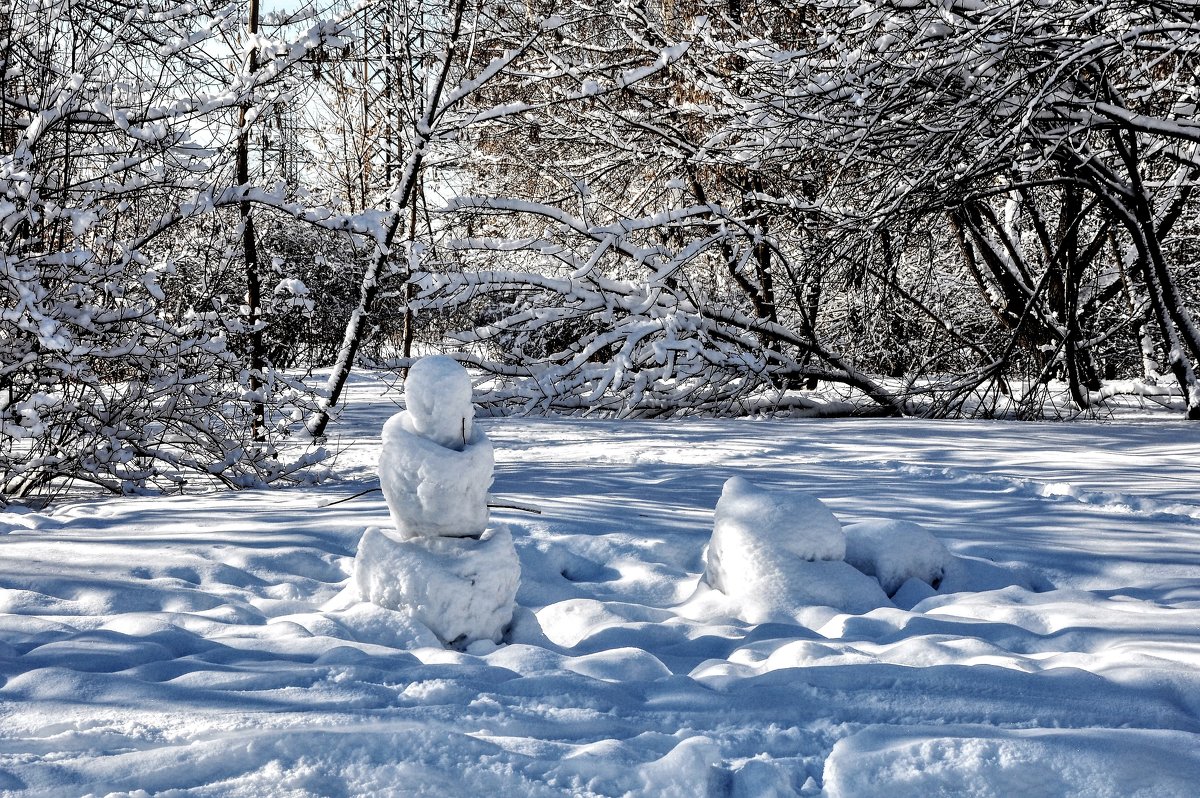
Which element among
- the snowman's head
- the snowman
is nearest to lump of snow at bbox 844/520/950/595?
the snowman

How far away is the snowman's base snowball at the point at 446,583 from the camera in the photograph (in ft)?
8.86

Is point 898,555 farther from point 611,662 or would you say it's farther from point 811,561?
point 611,662

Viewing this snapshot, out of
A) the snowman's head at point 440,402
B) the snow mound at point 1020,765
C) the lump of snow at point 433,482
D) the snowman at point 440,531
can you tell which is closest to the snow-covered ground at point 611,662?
the snow mound at point 1020,765

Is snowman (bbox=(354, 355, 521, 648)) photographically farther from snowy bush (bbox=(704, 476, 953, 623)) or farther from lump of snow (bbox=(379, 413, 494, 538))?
snowy bush (bbox=(704, 476, 953, 623))

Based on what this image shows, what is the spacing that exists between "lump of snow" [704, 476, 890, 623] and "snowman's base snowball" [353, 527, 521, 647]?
809mm

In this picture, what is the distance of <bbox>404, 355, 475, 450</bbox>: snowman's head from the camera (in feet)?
9.25

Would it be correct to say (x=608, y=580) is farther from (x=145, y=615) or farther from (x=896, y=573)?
(x=145, y=615)

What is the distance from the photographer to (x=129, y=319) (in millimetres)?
4652

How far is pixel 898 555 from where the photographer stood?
10.6 feet

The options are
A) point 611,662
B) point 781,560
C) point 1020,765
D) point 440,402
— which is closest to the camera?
point 1020,765

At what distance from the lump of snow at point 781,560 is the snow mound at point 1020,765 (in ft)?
3.62

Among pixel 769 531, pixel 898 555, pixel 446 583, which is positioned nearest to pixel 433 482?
pixel 446 583

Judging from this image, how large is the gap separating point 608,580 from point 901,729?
1.62 meters

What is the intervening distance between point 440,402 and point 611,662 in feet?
3.29
